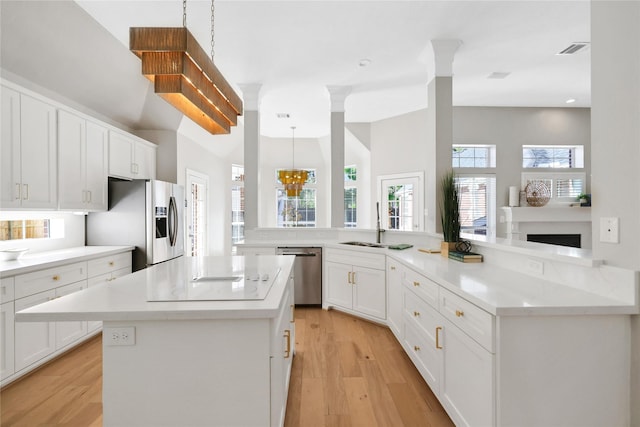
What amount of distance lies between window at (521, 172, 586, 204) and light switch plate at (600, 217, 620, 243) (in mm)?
4858

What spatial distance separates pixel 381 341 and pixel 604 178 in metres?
2.25

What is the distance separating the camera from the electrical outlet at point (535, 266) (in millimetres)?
1977

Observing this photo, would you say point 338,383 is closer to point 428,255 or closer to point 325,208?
point 428,255

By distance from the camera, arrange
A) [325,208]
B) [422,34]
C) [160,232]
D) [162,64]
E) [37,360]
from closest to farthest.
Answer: [162,64]
[37,360]
[422,34]
[160,232]
[325,208]

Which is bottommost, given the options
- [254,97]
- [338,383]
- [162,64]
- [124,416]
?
[338,383]

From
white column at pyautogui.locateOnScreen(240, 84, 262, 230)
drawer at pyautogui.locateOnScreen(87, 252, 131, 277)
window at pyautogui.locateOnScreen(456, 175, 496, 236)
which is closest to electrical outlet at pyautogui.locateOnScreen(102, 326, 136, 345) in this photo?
drawer at pyautogui.locateOnScreen(87, 252, 131, 277)

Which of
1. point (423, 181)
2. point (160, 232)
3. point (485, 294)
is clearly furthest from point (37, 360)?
point (423, 181)

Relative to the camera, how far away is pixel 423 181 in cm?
609

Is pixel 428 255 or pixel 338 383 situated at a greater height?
pixel 428 255

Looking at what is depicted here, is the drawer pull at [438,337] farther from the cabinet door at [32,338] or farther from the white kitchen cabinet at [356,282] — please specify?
the cabinet door at [32,338]

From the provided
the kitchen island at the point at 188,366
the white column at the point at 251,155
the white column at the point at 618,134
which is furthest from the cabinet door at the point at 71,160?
the white column at the point at 618,134

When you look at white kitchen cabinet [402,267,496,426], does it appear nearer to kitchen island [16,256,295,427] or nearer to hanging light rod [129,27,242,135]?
kitchen island [16,256,295,427]

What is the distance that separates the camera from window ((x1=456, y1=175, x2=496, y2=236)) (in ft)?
19.5

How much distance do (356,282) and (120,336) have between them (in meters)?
2.74
